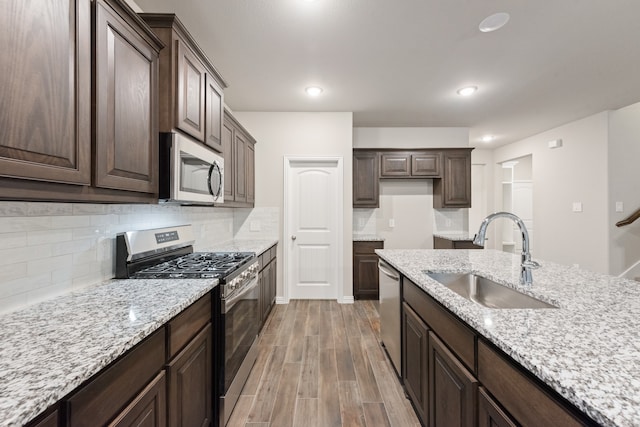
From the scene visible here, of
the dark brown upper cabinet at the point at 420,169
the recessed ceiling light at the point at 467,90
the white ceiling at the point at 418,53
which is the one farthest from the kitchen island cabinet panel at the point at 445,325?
the dark brown upper cabinet at the point at 420,169

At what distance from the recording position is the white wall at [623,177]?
393 centimetres

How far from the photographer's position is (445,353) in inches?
48.8

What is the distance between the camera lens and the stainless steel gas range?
5.16ft

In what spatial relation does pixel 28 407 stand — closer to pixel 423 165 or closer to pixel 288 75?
pixel 288 75

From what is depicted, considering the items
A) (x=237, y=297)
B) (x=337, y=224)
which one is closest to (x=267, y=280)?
(x=337, y=224)

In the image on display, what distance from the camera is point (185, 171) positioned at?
5.31 ft

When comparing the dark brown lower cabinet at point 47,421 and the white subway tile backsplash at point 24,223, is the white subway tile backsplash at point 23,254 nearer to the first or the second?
the white subway tile backsplash at point 24,223

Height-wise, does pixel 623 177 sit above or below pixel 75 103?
above

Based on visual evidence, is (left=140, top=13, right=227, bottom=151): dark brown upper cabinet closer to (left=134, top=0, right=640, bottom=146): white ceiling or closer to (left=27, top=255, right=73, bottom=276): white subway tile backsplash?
(left=134, top=0, right=640, bottom=146): white ceiling

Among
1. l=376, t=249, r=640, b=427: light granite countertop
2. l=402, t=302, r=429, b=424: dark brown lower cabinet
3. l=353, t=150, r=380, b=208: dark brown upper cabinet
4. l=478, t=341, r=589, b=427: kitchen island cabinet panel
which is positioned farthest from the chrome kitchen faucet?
l=353, t=150, r=380, b=208: dark brown upper cabinet

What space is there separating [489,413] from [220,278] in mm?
1330

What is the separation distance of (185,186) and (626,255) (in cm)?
566

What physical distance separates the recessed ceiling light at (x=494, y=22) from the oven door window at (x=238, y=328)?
2616mm

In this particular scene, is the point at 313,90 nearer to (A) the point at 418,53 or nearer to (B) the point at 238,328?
(A) the point at 418,53
